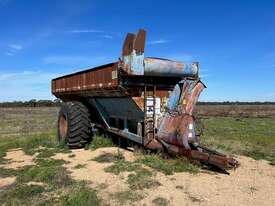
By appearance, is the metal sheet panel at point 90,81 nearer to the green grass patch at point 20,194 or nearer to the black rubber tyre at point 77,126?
the black rubber tyre at point 77,126

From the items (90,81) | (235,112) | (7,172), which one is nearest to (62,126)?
(90,81)

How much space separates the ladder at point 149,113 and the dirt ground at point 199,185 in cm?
110

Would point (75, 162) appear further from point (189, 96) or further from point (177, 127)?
point (189, 96)

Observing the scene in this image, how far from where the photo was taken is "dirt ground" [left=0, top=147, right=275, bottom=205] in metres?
5.16

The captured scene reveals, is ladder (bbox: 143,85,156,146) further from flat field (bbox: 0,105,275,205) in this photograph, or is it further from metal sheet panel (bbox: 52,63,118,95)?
metal sheet panel (bbox: 52,63,118,95)

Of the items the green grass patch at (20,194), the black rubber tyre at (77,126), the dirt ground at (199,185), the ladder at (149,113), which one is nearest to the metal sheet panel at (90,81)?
the black rubber tyre at (77,126)

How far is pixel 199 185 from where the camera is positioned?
5.84 m

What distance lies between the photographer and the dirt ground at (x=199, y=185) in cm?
516

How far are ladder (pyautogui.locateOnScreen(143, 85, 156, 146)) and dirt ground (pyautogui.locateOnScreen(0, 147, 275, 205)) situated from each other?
110 centimetres

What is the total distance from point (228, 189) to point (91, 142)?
5.28 metres

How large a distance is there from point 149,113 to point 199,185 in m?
2.60

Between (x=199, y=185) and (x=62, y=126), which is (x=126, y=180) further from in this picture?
(x=62, y=126)

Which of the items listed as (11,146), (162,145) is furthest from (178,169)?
(11,146)

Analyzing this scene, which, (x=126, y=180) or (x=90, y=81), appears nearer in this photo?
(x=126, y=180)
